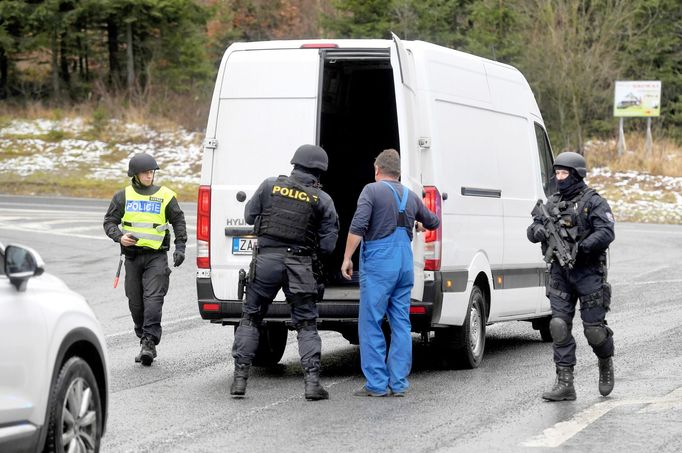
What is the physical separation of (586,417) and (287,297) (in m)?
2.28

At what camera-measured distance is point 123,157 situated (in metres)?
40.0

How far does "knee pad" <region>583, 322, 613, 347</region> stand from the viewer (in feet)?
29.7

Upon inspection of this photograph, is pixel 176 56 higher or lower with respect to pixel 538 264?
higher

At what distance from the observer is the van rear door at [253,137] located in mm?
9914

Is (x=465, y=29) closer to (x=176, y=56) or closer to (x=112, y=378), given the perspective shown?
(x=176, y=56)

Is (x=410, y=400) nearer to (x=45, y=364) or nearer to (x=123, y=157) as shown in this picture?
(x=45, y=364)

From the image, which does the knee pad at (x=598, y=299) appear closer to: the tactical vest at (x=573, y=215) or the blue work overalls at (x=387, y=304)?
the tactical vest at (x=573, y=215)

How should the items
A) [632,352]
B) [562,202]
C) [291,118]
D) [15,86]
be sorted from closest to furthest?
1. [562,202]
2. [291,118]
3. [632,352]
4. [15,86]

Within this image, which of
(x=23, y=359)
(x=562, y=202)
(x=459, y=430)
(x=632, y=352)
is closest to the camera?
(x=23, y=359)

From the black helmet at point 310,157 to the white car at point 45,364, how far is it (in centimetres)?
308

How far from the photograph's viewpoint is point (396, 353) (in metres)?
9.41

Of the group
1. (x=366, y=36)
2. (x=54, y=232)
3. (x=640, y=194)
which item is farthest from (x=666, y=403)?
(x=366, y=36)

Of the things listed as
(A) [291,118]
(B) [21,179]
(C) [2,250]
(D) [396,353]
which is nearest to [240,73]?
(A) [291,118]

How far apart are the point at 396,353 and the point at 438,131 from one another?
69.5 inches
